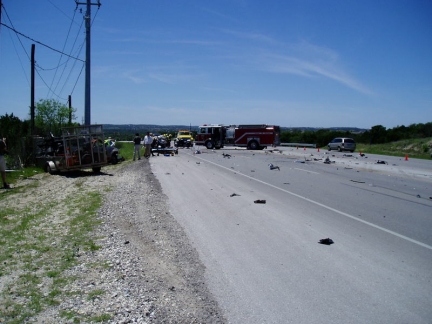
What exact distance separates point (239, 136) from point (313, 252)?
4138cm

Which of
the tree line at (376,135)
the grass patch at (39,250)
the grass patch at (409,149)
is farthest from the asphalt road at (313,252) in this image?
the tree line at (376,135)

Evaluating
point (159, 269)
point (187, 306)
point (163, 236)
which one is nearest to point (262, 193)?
point (163, 236)

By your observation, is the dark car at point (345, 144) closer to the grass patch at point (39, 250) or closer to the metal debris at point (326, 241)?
the grass patch at point (39, 250)

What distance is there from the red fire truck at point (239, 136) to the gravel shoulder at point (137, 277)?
37.3 metres

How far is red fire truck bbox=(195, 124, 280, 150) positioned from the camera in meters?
46.9

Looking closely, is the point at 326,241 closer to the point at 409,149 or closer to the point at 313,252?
the point at 313,252

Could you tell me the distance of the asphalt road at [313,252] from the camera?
15.1 ft

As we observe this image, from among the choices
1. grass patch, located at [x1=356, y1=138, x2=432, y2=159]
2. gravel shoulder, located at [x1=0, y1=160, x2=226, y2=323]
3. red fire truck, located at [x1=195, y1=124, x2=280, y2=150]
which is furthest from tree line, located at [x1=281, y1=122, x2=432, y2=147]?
gravel shoulder, located at [x1=0, y1=160, x2=226, y2=323]

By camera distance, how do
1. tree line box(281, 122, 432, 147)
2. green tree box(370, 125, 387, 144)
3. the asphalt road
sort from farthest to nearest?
green tree box(370, 125, 387, 144)
tree line box(281, 122, 432, 147)
the asphalt road

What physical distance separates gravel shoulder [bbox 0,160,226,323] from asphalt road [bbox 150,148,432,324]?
0.88 ft

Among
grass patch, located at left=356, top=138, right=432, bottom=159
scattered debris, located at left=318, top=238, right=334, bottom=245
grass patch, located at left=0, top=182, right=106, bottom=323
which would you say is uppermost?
scattered debris, located at left=318, top=238, right=334, bottom=245

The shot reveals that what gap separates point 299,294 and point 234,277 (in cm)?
94

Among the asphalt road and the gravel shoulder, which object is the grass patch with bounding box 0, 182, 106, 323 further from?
the asphalt road

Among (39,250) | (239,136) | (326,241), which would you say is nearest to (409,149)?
(239,136)
